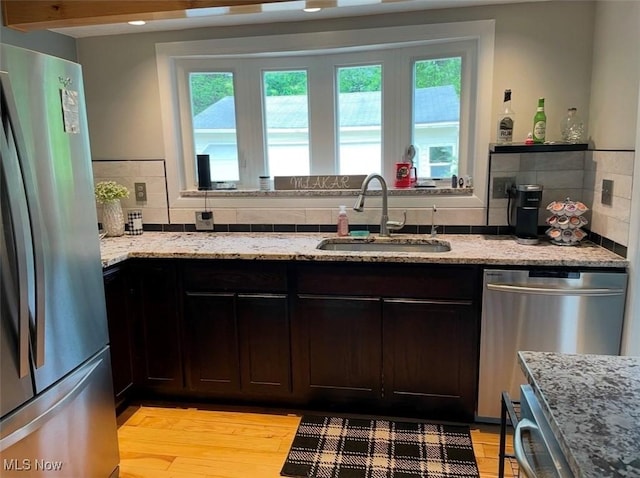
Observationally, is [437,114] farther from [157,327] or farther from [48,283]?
[48,283]

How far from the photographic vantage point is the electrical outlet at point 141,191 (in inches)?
127

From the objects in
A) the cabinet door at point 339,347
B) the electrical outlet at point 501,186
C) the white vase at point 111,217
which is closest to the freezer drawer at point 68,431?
the cabinet door at point 339,347

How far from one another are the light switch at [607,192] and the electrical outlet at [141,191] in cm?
274

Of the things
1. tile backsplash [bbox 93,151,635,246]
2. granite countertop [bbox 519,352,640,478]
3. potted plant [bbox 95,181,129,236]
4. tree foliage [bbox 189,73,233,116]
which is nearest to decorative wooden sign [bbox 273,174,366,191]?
tile backsplash [bbox 93,151,635,246]

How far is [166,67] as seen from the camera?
3.05 m

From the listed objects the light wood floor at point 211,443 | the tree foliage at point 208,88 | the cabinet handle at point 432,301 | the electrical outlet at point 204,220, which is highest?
the tree foliage at point 208,88

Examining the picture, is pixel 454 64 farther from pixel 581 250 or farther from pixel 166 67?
pixel 166 67

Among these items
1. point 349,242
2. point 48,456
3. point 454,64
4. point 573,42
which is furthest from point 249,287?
point 573,42

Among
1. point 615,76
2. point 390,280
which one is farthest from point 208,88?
point 615,76

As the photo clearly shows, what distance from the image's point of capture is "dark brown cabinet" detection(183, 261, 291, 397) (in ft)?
8.29

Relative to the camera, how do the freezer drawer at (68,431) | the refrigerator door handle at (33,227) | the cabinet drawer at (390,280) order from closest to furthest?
the refrigerator door handle at (33,227), the freezer drawer at (68,431), the cabinet drawer at (390,280)

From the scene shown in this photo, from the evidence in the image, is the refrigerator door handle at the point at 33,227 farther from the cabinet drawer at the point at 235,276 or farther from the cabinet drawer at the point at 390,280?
the cabinet drawer at the point at 390,280

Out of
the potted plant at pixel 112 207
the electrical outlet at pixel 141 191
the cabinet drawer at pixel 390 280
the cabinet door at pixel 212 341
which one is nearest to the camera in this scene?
the cabinet drawer at pixel 390 280

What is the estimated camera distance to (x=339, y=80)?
3.06 metres
